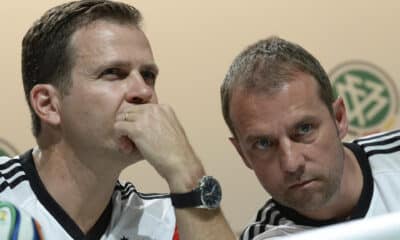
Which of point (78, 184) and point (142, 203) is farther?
point (142, 203)

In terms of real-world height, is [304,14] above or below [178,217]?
above

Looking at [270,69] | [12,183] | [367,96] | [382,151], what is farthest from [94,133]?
[367,96]

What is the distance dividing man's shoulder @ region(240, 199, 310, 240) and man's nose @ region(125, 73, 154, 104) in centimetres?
33

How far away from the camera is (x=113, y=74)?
3.02ft

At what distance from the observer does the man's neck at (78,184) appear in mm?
970

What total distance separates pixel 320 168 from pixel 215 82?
75 centimetres

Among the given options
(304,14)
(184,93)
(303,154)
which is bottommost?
(184,93)

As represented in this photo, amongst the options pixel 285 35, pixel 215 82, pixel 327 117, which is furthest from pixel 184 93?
pixel 327 117

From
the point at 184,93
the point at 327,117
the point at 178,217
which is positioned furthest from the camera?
the point at 184,93

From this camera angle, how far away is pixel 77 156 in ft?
3.21

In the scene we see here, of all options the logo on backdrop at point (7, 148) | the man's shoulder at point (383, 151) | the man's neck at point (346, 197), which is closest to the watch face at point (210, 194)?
the man's neck at point (346, 197)

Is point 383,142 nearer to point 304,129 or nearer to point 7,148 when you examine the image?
point 304,129

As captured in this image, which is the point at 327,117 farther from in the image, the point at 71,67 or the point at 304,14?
the point at 304,14

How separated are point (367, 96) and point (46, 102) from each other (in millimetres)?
1050
